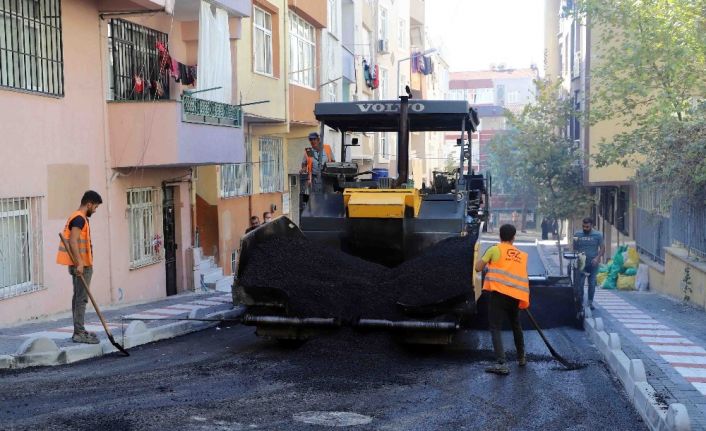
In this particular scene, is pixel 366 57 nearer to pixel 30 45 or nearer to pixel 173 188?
pixel 173 188

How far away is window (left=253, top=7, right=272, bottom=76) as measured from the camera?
18812 millimetres

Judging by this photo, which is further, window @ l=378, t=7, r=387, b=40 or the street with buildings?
window @ l=378, t=7, r=387, b=40

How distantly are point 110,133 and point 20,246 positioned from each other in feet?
9.01

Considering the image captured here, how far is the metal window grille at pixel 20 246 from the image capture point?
10977 millimetres

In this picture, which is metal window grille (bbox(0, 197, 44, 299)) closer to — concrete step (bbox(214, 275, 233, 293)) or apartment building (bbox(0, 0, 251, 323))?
apartment building (bbox(0, 0, 251, 323))

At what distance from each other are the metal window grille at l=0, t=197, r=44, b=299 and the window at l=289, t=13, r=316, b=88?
411 inches

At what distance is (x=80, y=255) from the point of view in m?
8.80

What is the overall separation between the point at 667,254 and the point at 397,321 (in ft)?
40.0

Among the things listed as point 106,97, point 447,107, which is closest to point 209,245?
→ point 106,97

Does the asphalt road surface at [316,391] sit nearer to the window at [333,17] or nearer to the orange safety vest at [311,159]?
the orange safety vest at [311,159]

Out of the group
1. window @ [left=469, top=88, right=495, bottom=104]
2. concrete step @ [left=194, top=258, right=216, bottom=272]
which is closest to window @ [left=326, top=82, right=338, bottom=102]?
concrete step @ [left=194, top=258, right=216, bottom=272]

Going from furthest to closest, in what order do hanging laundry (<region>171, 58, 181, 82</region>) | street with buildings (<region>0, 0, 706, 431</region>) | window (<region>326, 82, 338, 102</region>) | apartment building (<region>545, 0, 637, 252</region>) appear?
Answer: window (<region>326, 82, 338, 102</region>)
apartment building (<region>545, 0, 637, 252</region>)
hanging laundry (<region>171, 58, 181, 82</region>)
street with buildings (<region>0, 0, 706, 431</region>)

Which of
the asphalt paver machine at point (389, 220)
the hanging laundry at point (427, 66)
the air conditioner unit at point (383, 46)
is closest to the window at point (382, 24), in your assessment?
the air conditioner unit at point (383, 46)

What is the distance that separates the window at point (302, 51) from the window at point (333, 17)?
2.31m
